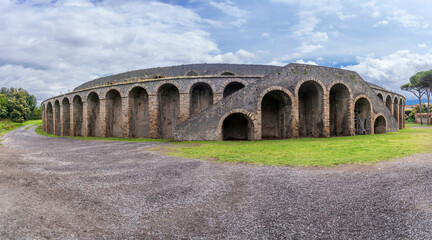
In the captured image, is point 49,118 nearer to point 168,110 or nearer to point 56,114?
point 56,114

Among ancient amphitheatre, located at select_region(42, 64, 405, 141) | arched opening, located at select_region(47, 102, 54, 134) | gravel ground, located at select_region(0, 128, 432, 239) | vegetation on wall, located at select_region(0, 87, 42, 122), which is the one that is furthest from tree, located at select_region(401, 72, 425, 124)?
vegetation on wall, located at select_region(0, 87, 42, 122)

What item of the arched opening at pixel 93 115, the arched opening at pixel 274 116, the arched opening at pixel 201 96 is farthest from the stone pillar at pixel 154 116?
the arched opening at pixel 274 116

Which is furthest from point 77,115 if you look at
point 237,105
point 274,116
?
point 274,116

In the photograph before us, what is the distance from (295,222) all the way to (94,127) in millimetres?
26105

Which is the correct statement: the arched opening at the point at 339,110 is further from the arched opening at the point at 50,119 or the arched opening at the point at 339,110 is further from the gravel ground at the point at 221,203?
the arched opening at the point at 50,119

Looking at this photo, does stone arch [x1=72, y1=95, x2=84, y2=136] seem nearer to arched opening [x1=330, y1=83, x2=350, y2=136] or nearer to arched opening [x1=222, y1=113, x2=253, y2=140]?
arched opening [x1=222, y1=113, x2=253, y2=140]

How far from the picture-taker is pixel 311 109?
1958 centimetres

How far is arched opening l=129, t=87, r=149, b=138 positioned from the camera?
21.9 metres

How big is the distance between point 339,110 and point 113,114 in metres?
22.0

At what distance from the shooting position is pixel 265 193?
186 inches

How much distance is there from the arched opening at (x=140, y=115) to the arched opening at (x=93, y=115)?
568 cm

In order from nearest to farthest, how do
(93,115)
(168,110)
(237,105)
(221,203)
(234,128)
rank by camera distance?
(221,203), (237,105), (234,128), (168,110), (93,115)

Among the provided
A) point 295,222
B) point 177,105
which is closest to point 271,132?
point 177,105

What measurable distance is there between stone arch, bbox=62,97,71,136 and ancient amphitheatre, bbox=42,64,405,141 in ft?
10.0
